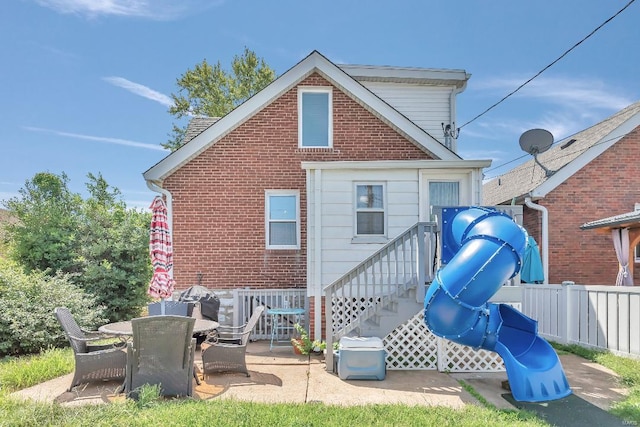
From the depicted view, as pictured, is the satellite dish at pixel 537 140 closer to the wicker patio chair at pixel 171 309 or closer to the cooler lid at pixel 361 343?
the cooler lid at pixel 361 343

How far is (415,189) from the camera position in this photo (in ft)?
26.1

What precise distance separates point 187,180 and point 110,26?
6.13 m

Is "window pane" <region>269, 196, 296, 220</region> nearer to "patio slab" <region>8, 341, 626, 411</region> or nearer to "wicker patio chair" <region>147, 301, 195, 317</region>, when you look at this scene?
A: "wicker patio chair" <region>147, 301, 195, 317</region>

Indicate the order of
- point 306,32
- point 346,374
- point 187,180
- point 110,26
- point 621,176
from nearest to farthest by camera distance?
point 346,374 < point 187,180 < point 621,176 < point 110,26 < point 306,32

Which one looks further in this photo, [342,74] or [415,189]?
[342,74]

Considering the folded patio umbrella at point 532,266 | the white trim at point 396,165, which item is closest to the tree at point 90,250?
the white trim at point 396,165

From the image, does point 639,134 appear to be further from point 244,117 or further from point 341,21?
point 244,117

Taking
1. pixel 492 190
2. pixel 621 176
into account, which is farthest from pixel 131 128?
pixel 621 176

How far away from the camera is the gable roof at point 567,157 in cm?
1089

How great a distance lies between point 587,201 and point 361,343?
8.72 meters

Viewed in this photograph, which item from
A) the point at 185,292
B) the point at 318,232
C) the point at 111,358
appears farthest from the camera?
the point at 185,292

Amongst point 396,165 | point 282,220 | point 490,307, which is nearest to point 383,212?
point 396,165

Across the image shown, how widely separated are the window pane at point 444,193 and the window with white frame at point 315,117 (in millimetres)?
3174

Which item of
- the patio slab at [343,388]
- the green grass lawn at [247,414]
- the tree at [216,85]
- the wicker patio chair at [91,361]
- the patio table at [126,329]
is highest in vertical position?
the tree at [216,85]
